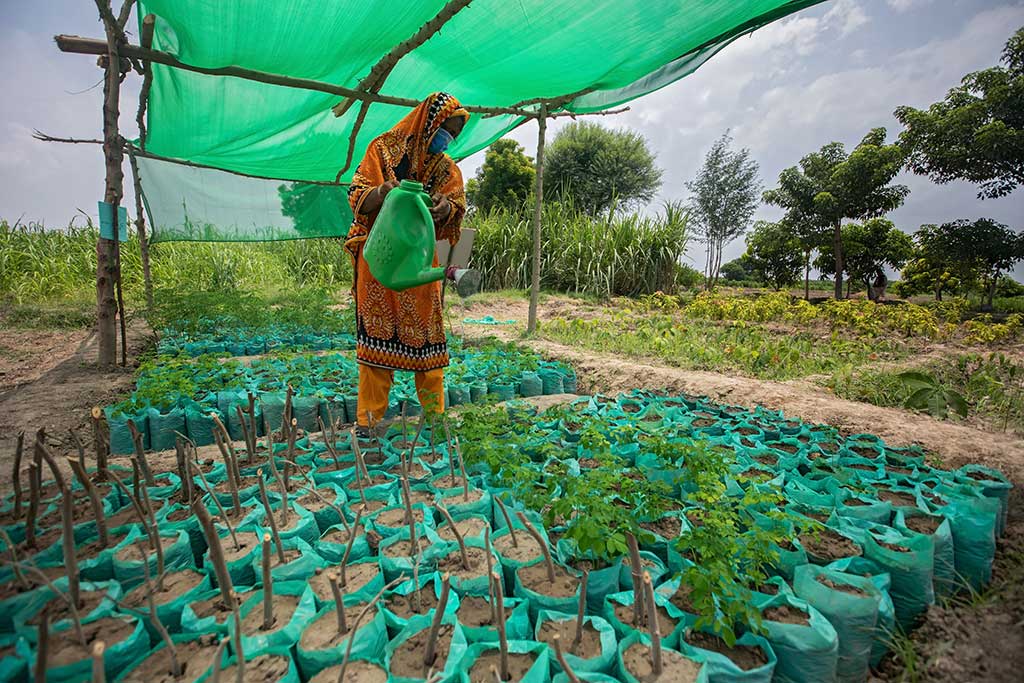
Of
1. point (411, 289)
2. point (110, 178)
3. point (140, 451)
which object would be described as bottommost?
point (140, 451)

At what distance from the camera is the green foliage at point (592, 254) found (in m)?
10.2

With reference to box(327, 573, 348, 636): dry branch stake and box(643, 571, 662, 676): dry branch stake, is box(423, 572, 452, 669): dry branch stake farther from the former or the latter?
box(643, 571, 662, 676): dry branch stake

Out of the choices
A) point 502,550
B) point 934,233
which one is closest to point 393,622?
point 502,550

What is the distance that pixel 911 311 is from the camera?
227 inches

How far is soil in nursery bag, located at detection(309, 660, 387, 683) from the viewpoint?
1.04m

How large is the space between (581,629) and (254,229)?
6.74 metres

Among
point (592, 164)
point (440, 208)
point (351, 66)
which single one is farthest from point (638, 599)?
point (592, 164)

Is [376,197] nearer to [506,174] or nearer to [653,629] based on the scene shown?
[653,629]

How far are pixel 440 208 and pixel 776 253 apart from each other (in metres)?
16.3

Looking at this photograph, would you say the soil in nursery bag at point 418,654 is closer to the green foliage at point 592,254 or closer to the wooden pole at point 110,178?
the wooden pole at point 110,178

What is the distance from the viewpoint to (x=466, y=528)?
1.66 m

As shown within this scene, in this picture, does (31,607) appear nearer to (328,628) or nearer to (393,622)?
(328,628)

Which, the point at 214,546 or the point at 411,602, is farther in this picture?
Answer: the point at 411,602

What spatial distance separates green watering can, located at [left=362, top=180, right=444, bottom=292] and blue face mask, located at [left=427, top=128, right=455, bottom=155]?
2.12ft
